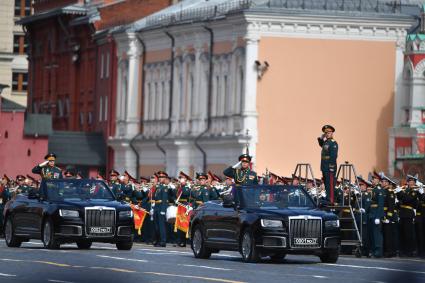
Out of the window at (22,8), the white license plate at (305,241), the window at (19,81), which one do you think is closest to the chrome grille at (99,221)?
the white license plate at (305,241)

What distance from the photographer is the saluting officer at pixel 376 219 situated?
41281 mm

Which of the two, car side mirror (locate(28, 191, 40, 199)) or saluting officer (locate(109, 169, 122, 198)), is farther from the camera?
Result: saluting officer (locate(109, 169, 122, 198))

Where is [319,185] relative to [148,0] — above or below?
below

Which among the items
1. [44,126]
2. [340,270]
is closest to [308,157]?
[44,126]

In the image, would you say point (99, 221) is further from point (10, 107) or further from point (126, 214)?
point (10, 107)

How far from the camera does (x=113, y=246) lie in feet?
151

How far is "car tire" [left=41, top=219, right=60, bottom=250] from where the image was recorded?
40844 millimetres

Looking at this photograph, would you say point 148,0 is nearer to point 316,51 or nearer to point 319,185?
point 316,51

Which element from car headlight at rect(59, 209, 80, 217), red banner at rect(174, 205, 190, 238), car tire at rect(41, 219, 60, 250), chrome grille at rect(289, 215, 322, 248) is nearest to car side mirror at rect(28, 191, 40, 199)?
car tire at rect(41, 219, 60, 250)

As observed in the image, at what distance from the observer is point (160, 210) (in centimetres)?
5053

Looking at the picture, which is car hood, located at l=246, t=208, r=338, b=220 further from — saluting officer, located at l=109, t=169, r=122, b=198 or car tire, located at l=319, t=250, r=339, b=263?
saluting officer, located at l=109, t=169, r=122, b=198

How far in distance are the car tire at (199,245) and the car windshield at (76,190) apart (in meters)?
3.63

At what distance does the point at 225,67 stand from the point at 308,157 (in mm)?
6312

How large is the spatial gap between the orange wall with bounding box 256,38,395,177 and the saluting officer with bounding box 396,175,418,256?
123ft
